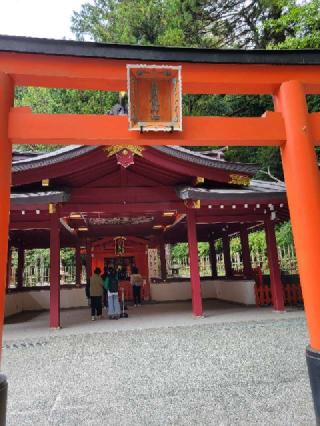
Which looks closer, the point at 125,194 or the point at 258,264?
the point at 125,194

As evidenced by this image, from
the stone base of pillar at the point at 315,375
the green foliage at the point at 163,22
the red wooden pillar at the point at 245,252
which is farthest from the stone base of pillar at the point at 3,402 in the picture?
the green foliage at the point at 163,22

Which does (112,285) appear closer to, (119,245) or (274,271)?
(274,271)

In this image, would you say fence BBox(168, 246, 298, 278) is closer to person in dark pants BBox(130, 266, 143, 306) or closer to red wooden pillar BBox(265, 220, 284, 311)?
person in dark pants BBox(130, 266, 143, 306)

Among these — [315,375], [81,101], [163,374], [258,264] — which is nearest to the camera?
[315,375]

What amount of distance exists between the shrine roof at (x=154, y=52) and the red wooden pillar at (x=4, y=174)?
0.41m

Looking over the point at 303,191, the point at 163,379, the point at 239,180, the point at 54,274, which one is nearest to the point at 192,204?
the point at 239,180

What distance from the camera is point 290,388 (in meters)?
4.29

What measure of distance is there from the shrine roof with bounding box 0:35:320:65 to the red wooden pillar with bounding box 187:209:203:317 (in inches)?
248

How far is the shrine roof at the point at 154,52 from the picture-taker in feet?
12.2

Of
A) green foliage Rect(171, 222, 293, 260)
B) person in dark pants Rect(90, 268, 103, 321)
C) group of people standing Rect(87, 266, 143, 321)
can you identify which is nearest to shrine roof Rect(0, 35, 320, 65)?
group of people standing Rect(87, 266, 143, 321)

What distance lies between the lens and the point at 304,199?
151 inches

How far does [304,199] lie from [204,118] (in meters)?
1.42

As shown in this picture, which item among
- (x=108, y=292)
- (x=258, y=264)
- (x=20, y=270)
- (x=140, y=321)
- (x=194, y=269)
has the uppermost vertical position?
(x=20, y=270)

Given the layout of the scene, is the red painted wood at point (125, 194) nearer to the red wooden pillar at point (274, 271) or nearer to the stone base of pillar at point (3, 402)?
the red wooden pillar at point (274, 271)
